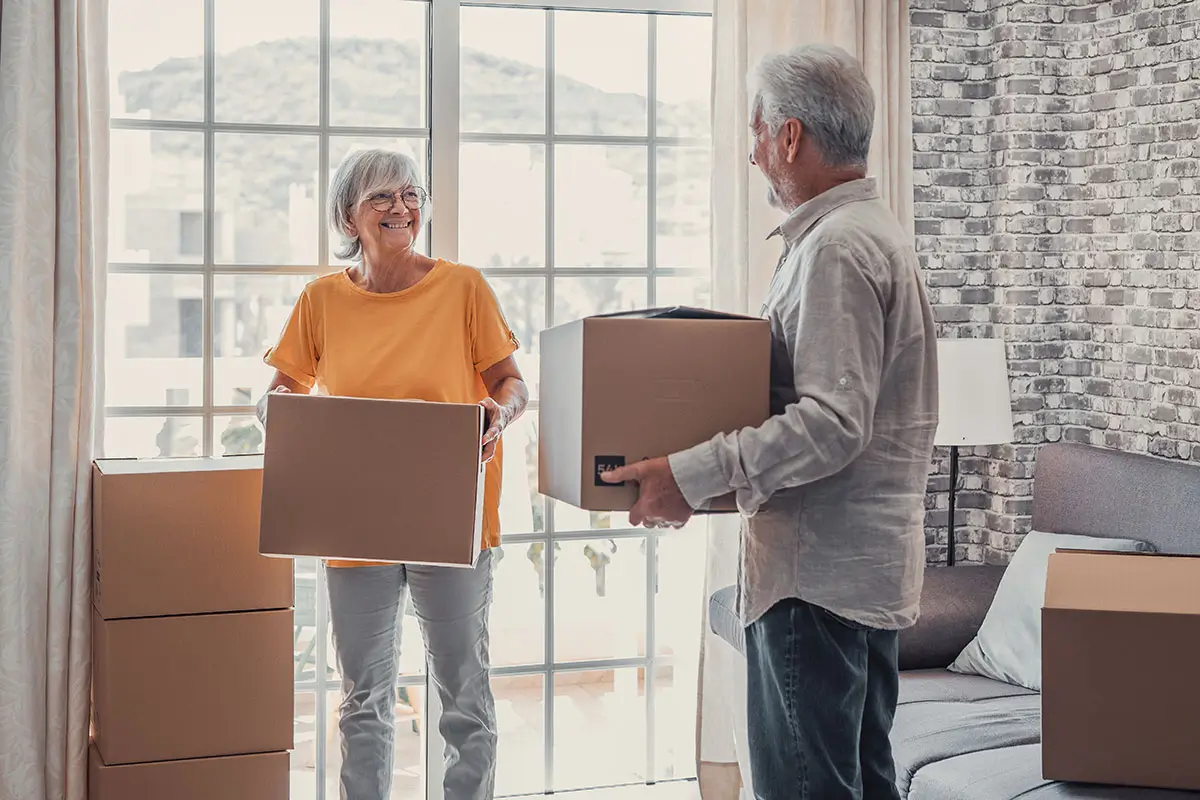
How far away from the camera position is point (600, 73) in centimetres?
326

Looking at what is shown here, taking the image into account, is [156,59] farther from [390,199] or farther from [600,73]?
[600,73]

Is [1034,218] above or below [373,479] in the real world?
above

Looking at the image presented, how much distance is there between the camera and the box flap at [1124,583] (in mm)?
2027

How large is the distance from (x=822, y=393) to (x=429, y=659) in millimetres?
1313

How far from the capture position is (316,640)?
3148 millimetres

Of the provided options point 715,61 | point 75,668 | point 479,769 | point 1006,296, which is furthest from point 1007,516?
point 75,668

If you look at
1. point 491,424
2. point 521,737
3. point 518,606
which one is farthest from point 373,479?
point 521,737

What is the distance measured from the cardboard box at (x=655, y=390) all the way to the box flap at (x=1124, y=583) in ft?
2.52

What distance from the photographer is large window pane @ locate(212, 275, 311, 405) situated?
3035mm

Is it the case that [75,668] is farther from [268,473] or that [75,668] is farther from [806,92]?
[806,92]

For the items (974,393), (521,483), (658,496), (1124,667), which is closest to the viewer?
(658,496)

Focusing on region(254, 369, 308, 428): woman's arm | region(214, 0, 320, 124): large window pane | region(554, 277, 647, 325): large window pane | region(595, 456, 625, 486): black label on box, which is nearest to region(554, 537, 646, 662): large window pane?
region(554, 277, 647, 325): large window pane

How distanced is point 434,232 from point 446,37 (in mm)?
505

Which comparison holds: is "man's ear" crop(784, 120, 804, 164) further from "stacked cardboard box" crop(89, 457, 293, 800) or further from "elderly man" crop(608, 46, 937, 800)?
"stacked cardboard box" crop(89, 457, 293, 800)
